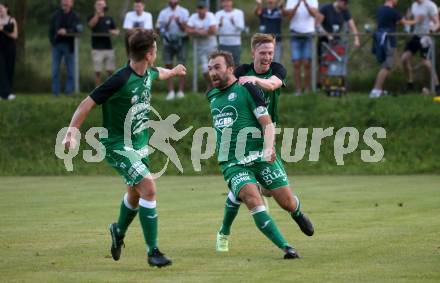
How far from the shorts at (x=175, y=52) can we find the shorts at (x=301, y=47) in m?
2.40

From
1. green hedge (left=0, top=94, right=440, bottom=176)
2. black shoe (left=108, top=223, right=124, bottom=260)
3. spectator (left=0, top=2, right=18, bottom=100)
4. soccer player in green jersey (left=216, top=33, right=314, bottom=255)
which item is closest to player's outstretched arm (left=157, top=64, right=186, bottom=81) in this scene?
soccer player in green jersey (left=216, top=33, right=314, bottom=255)

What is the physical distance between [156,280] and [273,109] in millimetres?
3155

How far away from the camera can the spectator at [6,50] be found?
2584cm

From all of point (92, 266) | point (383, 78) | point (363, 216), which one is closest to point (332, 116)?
point (383, 78)

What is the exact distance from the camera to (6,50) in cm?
2625

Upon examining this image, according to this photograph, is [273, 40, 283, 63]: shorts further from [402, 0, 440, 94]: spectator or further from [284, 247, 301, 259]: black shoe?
[284, 247, 301, 259]: black shoe

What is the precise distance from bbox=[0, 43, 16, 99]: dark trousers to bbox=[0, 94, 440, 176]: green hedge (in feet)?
2.88

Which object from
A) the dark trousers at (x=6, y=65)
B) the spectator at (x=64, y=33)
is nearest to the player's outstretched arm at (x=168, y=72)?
the spectator at (x=64, y=33)

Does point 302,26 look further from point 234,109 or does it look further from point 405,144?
point 234,109

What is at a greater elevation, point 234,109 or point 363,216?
point 234,109

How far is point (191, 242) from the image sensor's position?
12.3 metres

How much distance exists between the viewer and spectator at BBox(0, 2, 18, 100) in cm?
2584

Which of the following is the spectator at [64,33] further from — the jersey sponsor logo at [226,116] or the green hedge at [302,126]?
the jersey sponsor logo at [226,116]

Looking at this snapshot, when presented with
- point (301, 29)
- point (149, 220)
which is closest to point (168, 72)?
point (149, 220)
